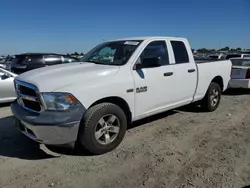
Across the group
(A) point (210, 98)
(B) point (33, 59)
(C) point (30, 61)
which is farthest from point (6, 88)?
(A) point (210, 98)

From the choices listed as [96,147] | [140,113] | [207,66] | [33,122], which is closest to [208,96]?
[207,66]

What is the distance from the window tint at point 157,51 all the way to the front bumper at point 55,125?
1800 mm

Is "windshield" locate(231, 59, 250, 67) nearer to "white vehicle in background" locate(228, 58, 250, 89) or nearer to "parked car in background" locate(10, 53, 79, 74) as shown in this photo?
"white vehicle in background" locate(228, 58, 250, 89)

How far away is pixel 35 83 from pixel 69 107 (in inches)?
24.7

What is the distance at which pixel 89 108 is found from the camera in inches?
144

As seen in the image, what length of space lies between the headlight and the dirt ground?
85 centimetres

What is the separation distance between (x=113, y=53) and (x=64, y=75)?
143 centimetres

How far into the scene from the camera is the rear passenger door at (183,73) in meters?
5.11

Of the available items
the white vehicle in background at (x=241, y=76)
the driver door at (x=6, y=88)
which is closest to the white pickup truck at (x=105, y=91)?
the driver door at (x=6, y=88)

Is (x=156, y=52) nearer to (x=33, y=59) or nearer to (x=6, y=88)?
(x=6, y=88)

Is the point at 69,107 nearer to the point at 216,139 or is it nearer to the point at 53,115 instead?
the point at 53,115

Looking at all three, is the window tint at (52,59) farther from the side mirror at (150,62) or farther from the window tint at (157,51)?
the side mirror at (150,62)

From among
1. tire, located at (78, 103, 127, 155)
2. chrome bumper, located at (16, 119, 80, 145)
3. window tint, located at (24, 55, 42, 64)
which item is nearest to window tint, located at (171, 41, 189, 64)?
tire, located at (78, 103, 127, 155)

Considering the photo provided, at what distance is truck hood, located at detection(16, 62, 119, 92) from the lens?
11.4 feet
